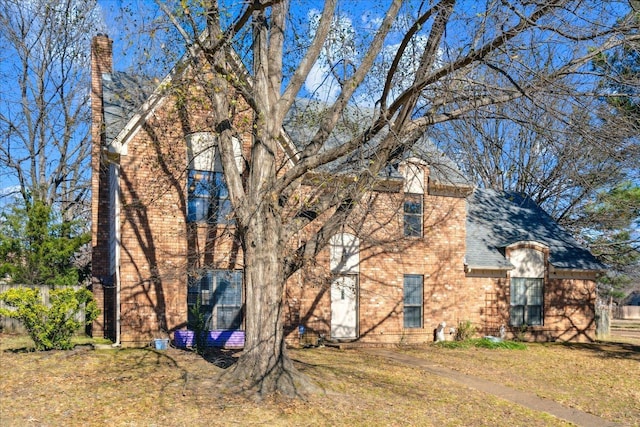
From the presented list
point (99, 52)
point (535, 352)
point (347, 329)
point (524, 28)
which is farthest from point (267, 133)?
point (535, 352)

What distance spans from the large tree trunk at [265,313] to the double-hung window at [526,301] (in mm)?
12075

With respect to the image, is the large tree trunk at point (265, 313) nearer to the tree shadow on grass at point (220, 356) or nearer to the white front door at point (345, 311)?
the tree shadow on grass at point (220, 356)

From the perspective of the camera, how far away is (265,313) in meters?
9.59

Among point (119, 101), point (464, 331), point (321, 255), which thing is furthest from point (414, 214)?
point (119, 101)

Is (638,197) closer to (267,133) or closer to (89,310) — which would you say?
(267,133)

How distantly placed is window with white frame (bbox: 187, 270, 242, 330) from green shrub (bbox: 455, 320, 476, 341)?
7366mm

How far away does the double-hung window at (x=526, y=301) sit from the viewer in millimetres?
19703

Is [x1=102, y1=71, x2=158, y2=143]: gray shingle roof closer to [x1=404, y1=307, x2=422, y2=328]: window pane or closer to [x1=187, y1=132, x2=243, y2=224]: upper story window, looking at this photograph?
[x1=187, y1=132, x2=243, y2=224]: upper story window

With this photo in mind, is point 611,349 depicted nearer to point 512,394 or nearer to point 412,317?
point 412,317

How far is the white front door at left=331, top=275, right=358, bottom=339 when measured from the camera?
17047mm

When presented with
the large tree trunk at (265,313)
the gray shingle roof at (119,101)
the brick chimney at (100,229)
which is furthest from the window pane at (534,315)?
the gray shingle roof at (119,101)

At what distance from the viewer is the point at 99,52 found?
17.4 metres

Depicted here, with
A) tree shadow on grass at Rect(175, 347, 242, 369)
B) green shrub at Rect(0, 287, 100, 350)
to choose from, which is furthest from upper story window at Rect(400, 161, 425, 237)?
green shrub at Rect(0, 287, 100, 350)

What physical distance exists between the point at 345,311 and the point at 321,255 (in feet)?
6.50
